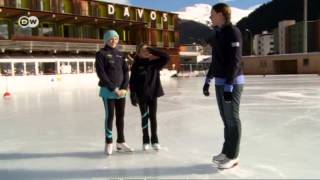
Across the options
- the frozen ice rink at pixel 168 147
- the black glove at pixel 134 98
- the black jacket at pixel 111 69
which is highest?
the black jacket at pixel 111 69

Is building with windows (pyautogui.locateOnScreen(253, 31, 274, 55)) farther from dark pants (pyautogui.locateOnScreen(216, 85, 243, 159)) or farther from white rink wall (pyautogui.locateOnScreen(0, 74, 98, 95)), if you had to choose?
dark pants (pyautogui.locateOnScreen(216, 85, 243, 159))

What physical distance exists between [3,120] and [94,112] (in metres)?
1.98

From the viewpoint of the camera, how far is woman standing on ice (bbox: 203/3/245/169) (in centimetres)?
426

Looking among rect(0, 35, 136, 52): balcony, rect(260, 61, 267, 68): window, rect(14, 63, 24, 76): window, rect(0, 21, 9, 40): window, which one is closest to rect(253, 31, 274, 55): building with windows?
rect(260, 61, 267, 68): window

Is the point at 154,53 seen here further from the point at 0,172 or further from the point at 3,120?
the point at 3,120

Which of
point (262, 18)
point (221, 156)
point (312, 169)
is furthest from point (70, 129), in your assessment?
point (262, 18)

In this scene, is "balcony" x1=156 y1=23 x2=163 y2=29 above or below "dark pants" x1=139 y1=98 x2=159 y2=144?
above

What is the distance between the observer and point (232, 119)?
174 inches

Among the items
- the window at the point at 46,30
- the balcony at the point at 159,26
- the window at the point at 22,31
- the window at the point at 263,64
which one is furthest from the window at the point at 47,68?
the balcony at the point at 159,26

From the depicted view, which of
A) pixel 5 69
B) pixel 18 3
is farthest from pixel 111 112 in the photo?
pixel 18 3

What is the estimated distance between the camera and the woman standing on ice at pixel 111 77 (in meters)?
5.27

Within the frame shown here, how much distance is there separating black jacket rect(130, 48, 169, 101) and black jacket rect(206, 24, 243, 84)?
3.57 ft

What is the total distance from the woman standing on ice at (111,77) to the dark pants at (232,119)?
133 cm

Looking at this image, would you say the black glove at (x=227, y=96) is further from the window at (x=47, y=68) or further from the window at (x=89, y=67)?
the window at (x=89, y=67)
